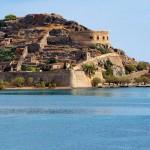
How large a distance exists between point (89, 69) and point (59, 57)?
222 inches

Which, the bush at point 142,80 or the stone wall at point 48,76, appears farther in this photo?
Result: the bush at point 142,80

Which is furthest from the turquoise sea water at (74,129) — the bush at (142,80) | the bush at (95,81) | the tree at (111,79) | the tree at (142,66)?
the tree at (142,66)

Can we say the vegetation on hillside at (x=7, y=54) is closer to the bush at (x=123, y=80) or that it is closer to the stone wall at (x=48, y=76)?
the stone wall at (x=48, y=76)

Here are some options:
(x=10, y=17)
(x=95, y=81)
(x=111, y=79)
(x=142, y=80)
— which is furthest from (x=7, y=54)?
(x=142, y=80)

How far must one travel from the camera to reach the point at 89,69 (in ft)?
386

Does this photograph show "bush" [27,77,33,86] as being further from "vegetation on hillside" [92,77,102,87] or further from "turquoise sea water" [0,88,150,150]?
"turquoise sea water" [0,88,150,150]

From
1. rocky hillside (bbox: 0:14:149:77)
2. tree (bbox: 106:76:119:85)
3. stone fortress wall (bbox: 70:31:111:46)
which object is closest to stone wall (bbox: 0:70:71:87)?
rocky hillside (bbox: 0:14:149:77)

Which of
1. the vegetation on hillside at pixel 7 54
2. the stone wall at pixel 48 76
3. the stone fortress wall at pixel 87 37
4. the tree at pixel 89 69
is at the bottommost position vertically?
the stone wall at pixel 48 76

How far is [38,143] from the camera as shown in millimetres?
37219

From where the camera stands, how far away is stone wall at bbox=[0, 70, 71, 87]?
113 m

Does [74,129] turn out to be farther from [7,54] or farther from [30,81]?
[7,54]

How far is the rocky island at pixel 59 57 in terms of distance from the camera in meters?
115

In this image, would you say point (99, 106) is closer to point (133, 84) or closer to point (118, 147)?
point (118, 147)

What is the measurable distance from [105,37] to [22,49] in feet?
53.9
